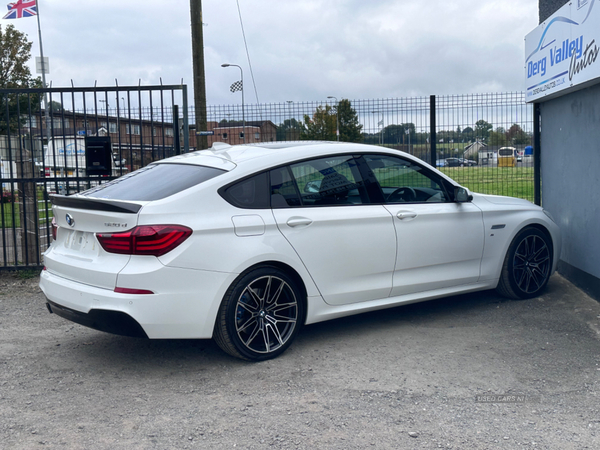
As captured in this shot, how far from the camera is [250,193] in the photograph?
4645mm

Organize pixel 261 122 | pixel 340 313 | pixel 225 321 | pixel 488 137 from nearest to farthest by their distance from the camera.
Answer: pixel 225 321
pixel 340 313
pixel 488 137
pixel 261 122

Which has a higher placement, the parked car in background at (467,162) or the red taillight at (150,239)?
the parked car in background at (467,162)

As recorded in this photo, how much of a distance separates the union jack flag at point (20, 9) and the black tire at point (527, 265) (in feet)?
78.6

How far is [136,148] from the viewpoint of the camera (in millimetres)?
8211

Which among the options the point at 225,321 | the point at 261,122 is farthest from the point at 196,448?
the point at 261,122

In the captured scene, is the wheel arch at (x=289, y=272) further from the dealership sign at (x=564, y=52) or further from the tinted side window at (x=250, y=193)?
the dealership sign at (x=564, y=52)

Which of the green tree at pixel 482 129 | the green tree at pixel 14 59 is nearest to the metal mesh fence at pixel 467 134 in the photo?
the green tree at pixel 482 129

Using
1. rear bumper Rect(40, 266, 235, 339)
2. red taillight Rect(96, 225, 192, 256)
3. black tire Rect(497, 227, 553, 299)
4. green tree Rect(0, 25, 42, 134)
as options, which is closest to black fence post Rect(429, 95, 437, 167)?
black tire Rect(497, 227, 553, 299)

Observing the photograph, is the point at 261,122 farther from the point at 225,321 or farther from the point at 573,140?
the point at 225,321

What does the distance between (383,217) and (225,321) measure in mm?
1629

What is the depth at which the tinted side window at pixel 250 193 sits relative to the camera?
14.9ft

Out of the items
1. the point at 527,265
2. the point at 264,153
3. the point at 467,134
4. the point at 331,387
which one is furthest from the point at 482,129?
the point at 331,387

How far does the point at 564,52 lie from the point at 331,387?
14.4 ft

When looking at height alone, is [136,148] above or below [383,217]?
above
